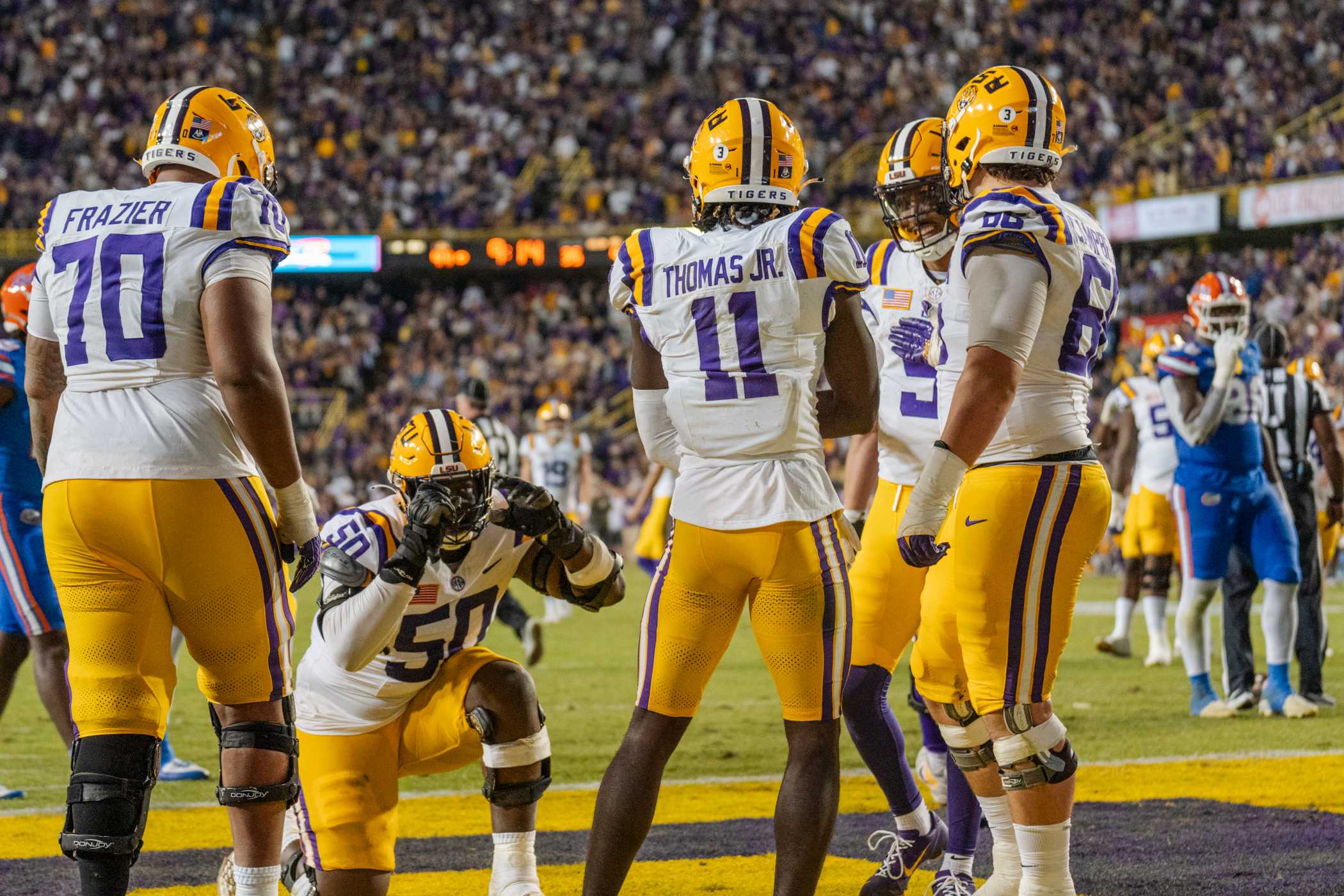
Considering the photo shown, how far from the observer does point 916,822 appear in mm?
4582

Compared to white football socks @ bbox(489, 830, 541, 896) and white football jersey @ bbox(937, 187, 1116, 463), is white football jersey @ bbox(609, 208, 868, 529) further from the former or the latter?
white football socks @ bbox(489, 830, 541, 896)

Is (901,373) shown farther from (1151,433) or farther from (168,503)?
(1151,433)

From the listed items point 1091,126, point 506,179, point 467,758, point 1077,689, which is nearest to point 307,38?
point 506,179

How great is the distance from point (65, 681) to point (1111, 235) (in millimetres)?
22320

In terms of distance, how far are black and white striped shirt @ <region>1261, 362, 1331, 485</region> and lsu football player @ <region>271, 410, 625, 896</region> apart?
511 cm

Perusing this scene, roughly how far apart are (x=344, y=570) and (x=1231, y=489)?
504 cm

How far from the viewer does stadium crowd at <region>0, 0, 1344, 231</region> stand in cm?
2667

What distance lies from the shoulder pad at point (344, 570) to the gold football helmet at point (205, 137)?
0.97 meters

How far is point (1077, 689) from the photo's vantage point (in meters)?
8.96

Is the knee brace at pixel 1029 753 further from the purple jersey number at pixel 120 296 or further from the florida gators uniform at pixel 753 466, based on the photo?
the purple jersey number at pixel 120 296

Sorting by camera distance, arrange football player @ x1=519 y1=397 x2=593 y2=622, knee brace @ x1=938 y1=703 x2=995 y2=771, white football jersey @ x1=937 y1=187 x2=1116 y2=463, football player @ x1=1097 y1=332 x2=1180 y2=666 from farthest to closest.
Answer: football player @ x1=519 y1=397 x2=593 y2=622
football player @ x1=1097 y1=332 x2=1180 y2=666
knee brace @ x1=938 y1=703 x2=995 y2=771
white football jersey @ x1=937 y1=187 x2=1116 y2=463

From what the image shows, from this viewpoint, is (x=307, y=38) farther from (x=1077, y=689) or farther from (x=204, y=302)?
(x=204, y=302)

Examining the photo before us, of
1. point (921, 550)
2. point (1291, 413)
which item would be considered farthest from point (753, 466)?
point (1291, 413)

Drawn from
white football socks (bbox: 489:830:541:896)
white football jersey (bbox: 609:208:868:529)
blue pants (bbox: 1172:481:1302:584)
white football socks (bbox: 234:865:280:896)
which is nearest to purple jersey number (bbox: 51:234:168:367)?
white football jersey (bbox: 609:208:868:529)
